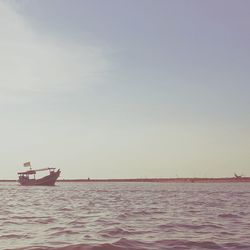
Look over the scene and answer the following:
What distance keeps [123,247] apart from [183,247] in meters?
1.58

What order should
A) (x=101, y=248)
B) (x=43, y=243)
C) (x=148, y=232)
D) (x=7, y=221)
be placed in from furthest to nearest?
(x=7, y=221)
(x=148, y=232)
(x=43, y=243)
(x=101, y=248)

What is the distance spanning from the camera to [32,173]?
300ft

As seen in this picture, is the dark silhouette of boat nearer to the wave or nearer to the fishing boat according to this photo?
the fishing boat

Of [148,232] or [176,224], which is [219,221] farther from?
[148,232]

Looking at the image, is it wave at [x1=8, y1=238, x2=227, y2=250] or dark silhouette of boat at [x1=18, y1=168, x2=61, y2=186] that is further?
dark silhouette of boat at [x1=18, y1=168, x2=61, y2=186]

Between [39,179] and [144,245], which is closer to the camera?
[144,245]

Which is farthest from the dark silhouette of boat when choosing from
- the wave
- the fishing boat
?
the wave

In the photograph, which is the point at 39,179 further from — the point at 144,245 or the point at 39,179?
the point at 144,245

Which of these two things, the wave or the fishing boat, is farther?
the fishing boat

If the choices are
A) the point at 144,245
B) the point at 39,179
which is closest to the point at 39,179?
the point at 39,179

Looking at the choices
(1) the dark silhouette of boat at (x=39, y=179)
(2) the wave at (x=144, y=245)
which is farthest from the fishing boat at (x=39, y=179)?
(2) the wave at (x=144, y=245)

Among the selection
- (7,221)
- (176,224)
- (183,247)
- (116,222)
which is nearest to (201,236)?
(183,247)

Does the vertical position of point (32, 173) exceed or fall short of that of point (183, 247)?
it exceeds it

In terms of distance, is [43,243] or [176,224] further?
[176,224]
